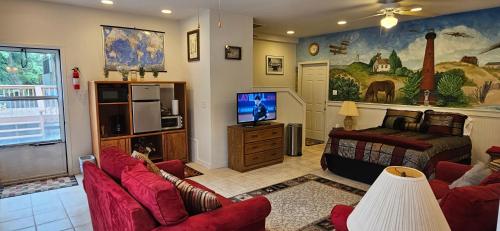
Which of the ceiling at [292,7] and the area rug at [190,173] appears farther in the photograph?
the area rug at [190,173]

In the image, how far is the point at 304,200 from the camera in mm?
3604

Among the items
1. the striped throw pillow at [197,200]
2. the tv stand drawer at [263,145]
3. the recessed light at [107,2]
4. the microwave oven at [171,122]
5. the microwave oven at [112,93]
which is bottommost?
the tv stand drawer at [263,145]

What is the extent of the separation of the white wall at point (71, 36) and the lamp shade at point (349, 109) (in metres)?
4.19

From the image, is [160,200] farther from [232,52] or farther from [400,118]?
[400,118]

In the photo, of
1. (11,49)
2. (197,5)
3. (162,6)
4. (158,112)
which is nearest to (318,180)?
(158,112)

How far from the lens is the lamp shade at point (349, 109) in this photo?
623 cm

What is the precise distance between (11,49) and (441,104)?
22.6ft

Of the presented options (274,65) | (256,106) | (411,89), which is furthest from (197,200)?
(274,65)

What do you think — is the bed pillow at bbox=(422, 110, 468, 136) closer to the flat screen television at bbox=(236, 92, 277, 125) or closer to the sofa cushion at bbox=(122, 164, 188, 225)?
Answer: the flat screen television at bbox=(236, 92, 277, 125)

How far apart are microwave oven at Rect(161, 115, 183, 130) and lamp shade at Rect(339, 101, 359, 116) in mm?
3408

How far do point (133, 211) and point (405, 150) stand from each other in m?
3.43

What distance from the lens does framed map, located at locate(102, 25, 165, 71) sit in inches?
189

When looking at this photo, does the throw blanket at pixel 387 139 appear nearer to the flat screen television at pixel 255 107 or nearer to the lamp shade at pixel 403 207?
the flat screen television at pixel 255 107

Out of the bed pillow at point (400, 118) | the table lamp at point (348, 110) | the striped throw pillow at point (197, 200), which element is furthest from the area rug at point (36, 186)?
the bed pillow at point (400, 118)
